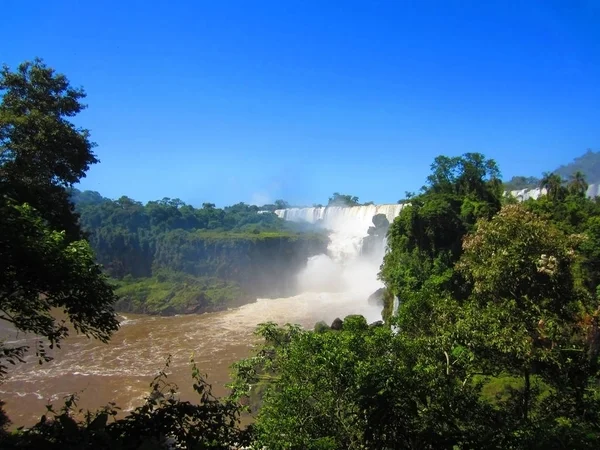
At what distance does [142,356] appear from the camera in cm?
2553

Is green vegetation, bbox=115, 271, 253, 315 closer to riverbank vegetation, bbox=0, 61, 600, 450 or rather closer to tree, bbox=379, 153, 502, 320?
tree, bbox=379, 153, 502, 320

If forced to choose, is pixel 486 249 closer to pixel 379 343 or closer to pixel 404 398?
pixel 379 343

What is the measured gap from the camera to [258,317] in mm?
36062

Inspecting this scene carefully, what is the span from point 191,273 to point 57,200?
43646mm

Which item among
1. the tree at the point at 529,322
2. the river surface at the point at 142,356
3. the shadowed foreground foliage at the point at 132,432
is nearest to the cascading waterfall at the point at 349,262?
the river surface at the point at 142,356

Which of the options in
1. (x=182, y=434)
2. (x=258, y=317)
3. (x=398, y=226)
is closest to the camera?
(x=182, y=434)

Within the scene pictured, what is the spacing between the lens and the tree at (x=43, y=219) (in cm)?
611

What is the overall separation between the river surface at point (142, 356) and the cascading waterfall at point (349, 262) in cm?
203

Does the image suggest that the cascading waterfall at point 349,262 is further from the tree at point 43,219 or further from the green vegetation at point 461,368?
the tree at point 43,219

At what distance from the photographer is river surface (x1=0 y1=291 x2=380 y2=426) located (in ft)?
63.3

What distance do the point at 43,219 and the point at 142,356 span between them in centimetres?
2060

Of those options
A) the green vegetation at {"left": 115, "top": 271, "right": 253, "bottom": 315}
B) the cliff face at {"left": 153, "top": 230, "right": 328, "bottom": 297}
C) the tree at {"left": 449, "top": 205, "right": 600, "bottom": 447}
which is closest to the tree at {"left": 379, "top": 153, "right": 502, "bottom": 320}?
the tree at {"left": 449, "top": 205, "right": 600, "bottom": 447}

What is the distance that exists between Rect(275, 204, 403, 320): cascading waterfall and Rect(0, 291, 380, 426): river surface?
2034 mm

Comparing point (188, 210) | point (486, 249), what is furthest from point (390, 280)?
point (188, 210)
